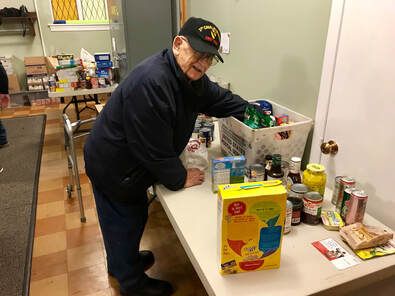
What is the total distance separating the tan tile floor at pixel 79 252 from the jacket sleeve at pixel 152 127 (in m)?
0.84

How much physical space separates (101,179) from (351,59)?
1.03 metres

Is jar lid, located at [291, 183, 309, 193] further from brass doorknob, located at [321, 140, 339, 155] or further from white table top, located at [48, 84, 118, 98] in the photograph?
white table top, located at [48, 84, 118, 98]

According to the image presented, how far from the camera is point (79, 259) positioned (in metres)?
1.89

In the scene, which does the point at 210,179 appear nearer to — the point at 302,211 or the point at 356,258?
the point at 302,211

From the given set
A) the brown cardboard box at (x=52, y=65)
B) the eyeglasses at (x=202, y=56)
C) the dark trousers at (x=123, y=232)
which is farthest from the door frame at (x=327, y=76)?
the brown cardboard box at (x=52, y=65)

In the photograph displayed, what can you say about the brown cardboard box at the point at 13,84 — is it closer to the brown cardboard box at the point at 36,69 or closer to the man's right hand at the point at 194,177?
the brown cardboard box at the point at 36,69

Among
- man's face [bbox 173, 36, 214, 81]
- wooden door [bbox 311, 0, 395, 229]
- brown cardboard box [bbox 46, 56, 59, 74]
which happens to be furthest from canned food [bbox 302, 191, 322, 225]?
brown cardboard box [bbox 46, 56, 59, 74]

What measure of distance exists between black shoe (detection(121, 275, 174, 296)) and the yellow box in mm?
791

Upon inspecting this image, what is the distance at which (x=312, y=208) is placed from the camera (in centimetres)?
103

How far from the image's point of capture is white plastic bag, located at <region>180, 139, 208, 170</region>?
1.36 meters

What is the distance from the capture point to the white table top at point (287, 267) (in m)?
0.82

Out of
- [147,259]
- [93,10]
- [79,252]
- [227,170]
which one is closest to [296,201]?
[227,170]

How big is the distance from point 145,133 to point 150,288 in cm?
86

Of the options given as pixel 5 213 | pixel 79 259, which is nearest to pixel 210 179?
pixel 79 259
